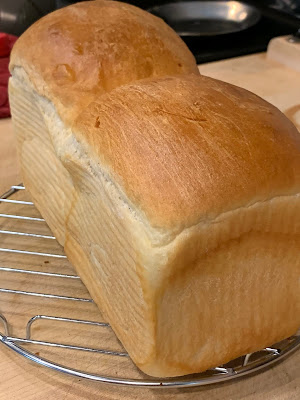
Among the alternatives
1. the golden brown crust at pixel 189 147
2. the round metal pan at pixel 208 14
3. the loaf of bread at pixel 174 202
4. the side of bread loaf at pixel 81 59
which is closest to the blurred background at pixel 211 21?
the round metal pan at pixel 208 14

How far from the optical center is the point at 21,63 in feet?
3.55

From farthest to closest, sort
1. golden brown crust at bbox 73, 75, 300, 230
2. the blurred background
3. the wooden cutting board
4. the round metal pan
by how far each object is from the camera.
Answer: the round metal pan, the blurred background, the wooden cutting board, golden brown crust at bbox 73, 75, 300, 230

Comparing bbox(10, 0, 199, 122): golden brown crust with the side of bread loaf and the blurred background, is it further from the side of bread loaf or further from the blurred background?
the blurred background

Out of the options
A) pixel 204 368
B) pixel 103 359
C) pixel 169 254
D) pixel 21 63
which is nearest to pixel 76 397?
pixel 103 359

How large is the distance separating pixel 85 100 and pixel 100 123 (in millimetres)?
134

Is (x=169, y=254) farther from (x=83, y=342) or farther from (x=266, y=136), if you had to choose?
(x=83, y=342)

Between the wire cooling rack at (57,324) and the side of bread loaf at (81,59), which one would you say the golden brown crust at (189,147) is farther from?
the wire cooling rack at (57,324)

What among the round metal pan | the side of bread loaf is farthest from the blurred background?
the side of bread loaf

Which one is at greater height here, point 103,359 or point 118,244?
point 118,244

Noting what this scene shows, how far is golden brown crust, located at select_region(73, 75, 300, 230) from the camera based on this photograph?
703 mm

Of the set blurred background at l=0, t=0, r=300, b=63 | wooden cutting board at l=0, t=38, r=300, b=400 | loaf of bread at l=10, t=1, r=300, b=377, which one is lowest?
wooden cutting board at l=0, t=38, r=300, b=400

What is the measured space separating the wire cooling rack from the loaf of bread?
0.16 feet

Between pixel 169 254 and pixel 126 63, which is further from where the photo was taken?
pixel 126 63

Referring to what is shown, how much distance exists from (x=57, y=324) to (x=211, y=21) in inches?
72.7
